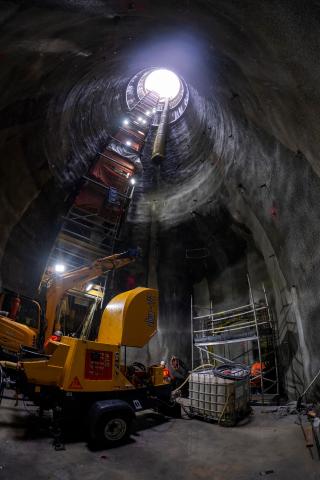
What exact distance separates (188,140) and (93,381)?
486 inches

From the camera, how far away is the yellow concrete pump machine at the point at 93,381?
538cm

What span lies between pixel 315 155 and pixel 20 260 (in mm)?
9172

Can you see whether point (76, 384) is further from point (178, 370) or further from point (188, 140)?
point (188, 140)

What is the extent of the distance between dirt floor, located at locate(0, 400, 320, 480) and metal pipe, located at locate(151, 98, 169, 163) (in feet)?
34.1

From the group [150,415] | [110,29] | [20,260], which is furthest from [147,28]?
[150,415]

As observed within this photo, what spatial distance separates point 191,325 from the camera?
42.9 ft

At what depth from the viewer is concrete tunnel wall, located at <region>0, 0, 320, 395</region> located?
4.21 metres

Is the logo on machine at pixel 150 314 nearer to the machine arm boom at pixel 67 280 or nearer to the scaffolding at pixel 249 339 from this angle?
the machine arm boom at pixel 67 280

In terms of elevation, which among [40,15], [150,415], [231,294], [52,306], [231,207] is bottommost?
[150,415]

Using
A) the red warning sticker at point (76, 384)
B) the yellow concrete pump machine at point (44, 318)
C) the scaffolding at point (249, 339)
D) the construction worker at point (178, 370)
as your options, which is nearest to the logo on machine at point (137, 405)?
the red warning sticker at point (76, 384)

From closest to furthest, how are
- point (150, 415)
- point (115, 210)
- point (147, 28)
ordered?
point (147, 28) → point (150, 415) → point (115, 210)

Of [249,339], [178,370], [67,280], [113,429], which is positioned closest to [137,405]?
[113,429]

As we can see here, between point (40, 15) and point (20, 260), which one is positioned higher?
point (40, 15)

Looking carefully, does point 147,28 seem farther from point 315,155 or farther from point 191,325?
point 191,325
